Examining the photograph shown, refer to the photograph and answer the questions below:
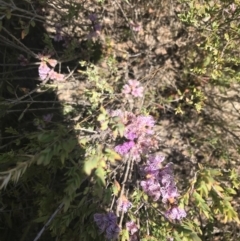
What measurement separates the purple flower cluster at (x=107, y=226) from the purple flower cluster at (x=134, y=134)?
1.23 ft

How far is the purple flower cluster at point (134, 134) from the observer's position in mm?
2191

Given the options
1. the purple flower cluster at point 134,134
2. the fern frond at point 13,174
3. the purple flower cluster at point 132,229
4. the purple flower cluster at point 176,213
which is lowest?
the purple flower cluster at point 132,229

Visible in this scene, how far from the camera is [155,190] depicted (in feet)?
7.33

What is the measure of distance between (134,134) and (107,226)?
21.4 inches

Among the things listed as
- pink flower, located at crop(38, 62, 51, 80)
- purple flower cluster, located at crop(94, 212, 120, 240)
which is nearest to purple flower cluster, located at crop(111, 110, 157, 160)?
purple flower cluster, located at crop(94, 212, 120, 240)

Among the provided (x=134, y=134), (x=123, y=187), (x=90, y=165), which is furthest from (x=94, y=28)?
(x=90, y=165)

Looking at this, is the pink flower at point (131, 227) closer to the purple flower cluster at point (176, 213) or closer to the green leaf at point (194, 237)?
the purple flower cluster at point (176, 213)

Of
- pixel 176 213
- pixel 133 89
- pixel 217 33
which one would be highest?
pixel 217 33

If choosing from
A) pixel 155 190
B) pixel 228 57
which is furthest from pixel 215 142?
pixel 155 190

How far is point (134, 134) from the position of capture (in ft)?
7.22

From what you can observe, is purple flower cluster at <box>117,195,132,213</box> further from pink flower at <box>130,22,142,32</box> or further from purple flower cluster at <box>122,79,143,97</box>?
pink flower at <box>130,22,142,32</box>

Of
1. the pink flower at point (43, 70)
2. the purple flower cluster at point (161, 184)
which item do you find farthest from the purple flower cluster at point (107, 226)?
the pink flower at point (43, 70)

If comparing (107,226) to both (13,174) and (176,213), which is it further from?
(13,174)

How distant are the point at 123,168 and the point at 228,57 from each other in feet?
3.52
